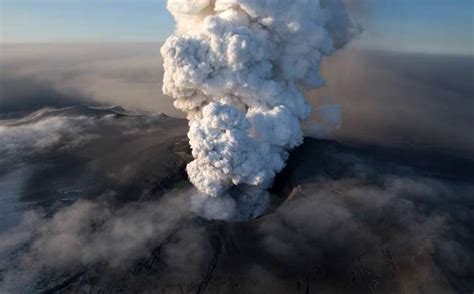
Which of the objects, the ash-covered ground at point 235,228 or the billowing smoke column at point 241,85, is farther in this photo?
the billowing smoke column at point 241,85

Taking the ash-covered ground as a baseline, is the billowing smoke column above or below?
above

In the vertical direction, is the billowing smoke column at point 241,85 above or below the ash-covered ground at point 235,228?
above

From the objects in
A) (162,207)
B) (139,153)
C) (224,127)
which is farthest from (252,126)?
(139,153)

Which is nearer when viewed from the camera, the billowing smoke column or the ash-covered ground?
the ash-covered ground

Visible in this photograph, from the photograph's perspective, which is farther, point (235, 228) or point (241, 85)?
point (241, 85)
